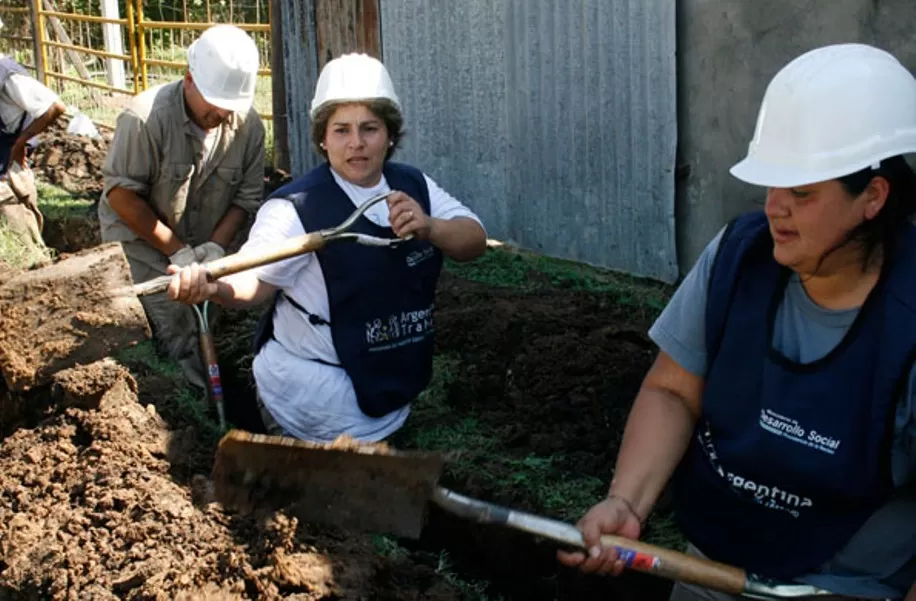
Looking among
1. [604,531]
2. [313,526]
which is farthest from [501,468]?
[604,531]

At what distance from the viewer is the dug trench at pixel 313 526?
10.2ft

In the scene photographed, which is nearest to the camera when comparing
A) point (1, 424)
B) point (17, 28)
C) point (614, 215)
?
point (1, 424)

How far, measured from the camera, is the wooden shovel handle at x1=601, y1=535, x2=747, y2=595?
8.46 feet

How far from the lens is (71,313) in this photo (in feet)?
13.1

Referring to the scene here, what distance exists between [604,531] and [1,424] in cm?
315

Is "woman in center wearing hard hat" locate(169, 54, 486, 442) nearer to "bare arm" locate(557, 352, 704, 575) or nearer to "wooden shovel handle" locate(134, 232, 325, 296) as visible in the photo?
"wooden shovel handle" locate(134, 232, 325, 296)

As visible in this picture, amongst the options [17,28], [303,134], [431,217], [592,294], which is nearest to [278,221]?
[431,217]

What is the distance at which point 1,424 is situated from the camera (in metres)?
4.82

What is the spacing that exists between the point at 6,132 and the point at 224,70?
3.14 metres

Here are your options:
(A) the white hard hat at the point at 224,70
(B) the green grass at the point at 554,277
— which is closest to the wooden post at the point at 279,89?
(B) the green grass at the point at 554,277

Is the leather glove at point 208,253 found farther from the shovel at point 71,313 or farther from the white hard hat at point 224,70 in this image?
the shovel at point 71,313

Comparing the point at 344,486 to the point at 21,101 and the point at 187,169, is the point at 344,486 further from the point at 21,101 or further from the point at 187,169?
the point at 21,101

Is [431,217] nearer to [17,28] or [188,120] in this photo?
[188,120]

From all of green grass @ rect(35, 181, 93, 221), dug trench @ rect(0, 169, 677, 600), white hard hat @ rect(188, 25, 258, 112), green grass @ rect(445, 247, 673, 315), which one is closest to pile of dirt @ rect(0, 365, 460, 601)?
dug trench @ rect(0, 169, 677, 600)
